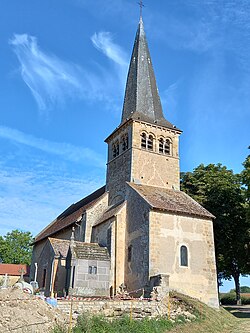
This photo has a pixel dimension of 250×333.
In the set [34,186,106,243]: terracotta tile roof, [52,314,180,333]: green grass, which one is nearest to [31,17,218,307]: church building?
[34,186,106,243]: terracotta tile roof

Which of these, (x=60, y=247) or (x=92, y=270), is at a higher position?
(x=60, y=247)

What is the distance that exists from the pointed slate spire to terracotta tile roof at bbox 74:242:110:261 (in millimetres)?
10039

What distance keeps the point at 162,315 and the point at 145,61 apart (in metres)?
21.2

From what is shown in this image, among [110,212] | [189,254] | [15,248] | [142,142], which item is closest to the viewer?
[189,254]

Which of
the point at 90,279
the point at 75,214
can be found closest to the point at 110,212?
the point at 90,279

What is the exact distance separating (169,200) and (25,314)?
39.1ft

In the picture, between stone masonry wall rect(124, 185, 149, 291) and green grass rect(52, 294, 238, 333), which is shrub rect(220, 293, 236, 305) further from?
stone masonry wall rect(124, 185, 149, 291)

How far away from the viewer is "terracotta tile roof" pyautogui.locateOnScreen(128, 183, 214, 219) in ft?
67.6

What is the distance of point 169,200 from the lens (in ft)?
72.6

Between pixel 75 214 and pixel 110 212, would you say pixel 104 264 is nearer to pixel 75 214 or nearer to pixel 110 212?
pixel 110 212

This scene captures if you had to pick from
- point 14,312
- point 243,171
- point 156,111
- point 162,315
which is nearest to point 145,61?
point 156,111

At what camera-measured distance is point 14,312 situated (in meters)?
12.4

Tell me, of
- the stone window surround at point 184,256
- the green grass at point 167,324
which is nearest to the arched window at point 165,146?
the stone window surround at point 184,256

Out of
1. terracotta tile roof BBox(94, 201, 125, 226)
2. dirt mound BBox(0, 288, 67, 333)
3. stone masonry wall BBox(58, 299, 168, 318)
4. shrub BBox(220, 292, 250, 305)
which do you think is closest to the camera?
dirt mound BBox(0, 288, 67, 333)
